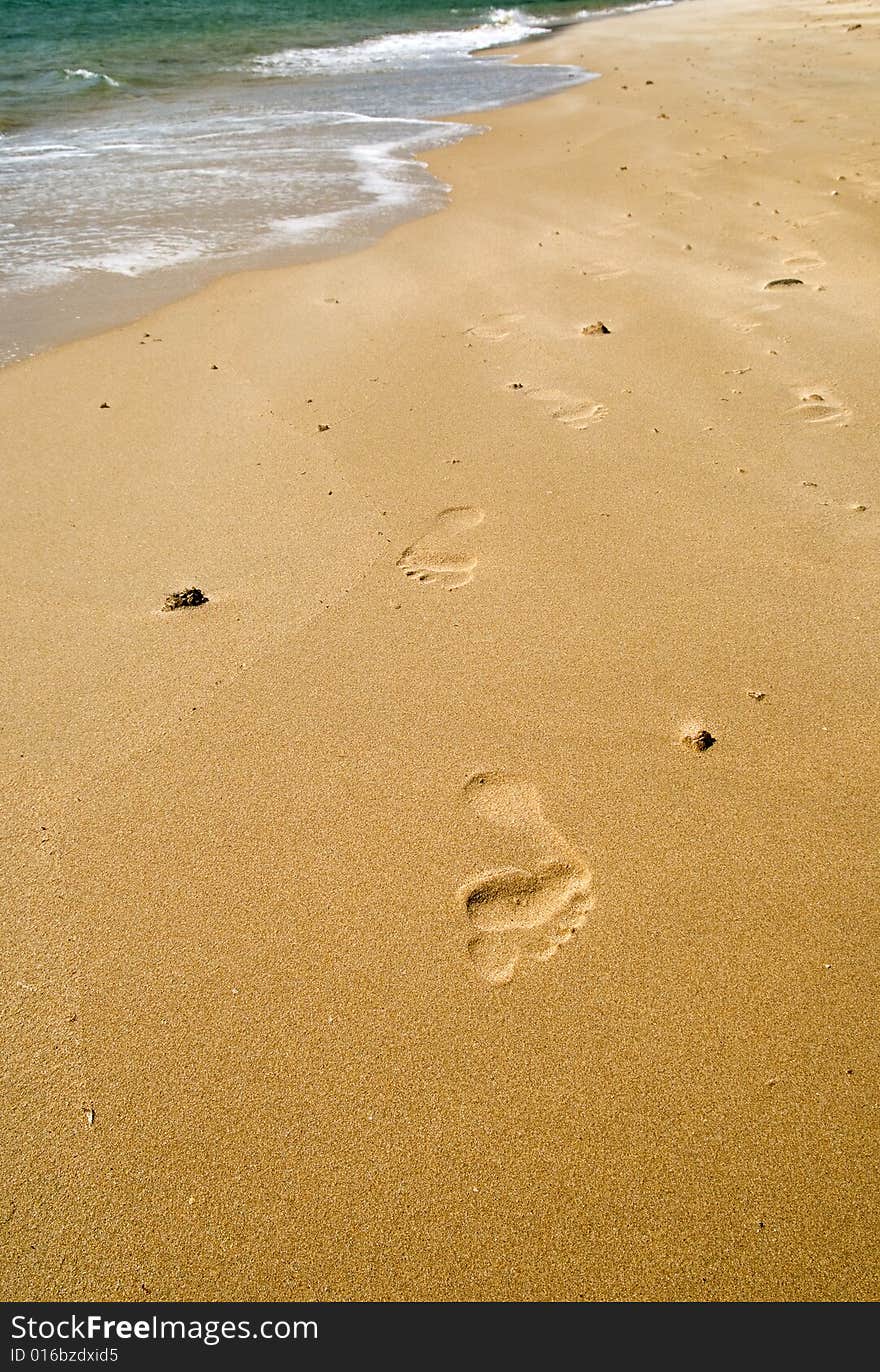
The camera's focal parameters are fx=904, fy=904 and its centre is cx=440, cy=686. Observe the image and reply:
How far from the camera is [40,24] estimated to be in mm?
16812

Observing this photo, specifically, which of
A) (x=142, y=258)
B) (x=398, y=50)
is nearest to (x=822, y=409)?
(x=142, y=258)

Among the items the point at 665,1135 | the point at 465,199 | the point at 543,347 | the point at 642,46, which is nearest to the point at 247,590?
the point at 665,1135

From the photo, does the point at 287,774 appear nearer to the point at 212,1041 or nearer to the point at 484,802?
the point at 484,802

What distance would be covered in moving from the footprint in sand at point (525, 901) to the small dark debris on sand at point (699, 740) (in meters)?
0.40

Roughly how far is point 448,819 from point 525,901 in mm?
257

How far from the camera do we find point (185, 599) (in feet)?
8.54

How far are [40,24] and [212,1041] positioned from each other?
69.4 feet

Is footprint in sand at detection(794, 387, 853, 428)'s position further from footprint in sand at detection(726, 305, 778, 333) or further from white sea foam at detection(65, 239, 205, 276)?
white sea foam at detection(65, 239, 205, 276)

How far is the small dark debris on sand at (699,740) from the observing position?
207 centimetres

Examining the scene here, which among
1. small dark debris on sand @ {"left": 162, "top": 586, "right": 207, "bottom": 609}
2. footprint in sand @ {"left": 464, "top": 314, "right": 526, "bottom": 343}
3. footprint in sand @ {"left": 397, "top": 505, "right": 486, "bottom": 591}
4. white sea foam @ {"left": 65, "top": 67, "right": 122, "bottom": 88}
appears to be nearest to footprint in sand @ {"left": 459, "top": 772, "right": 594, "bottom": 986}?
footprint in sand @ {"left": 397, "top": 505, "right": 486, "bottom": 591}

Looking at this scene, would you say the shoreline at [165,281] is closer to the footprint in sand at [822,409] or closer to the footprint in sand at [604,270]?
the footprint in sand at [604,270]

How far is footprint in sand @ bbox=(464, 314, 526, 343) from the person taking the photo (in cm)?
410

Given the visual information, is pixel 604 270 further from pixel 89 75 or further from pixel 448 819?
pixel 89 75

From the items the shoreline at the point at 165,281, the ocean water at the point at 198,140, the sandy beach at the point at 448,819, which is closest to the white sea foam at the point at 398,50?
the ocean water at the point at 198,140
